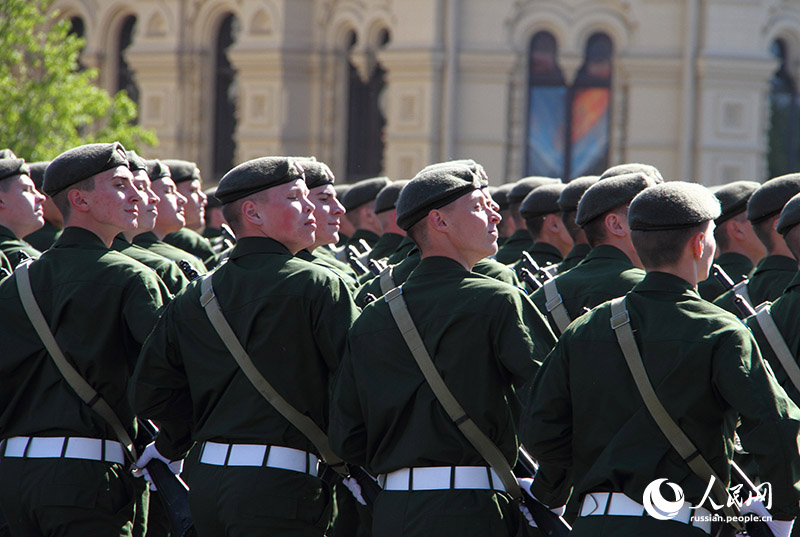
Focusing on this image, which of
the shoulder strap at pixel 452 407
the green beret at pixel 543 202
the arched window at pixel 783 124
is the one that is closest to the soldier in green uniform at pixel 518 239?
the green beret at pixel 543 202

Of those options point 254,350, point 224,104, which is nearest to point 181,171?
point 254,350

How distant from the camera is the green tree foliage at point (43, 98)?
15.2 m

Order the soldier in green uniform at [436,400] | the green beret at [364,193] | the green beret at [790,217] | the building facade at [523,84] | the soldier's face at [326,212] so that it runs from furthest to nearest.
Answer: the building facade at [523,84] → the green beret at [364,193] → the soldier's face at [326,212] → the green beret at [790,217] → the soldier in green uniform at [436,400]

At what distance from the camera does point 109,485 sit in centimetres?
459

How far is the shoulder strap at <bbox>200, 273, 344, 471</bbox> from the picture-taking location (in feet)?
13.7

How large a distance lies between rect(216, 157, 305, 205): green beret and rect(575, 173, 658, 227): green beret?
4.33 feet

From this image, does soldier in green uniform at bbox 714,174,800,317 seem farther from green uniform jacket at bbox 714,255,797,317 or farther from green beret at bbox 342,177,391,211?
green beret at bbox 342,177,391,211

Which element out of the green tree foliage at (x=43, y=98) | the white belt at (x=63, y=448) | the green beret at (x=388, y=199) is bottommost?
the white belt at (x=63, y=448)

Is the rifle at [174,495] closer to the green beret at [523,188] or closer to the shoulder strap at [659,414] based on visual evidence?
the shoulder strap at [659,414]

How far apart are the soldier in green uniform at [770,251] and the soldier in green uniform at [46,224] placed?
4.33 metres

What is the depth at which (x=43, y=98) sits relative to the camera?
15578 mm

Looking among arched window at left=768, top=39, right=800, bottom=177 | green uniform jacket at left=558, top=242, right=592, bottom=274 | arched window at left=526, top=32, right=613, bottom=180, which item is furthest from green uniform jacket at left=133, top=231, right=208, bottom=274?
arched window at left=768, top=39, right=800, bottom=177

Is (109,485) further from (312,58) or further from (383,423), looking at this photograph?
(312,58)

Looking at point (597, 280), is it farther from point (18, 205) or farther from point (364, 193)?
point (364, 193)
